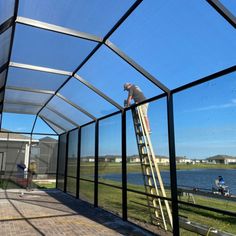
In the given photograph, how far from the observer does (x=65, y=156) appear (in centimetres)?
975

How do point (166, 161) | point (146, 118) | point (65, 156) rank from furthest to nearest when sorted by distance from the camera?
point (65, 156) < point (146, 118) < point (166, 161)

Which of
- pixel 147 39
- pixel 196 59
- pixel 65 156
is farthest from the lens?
pixel 65 156

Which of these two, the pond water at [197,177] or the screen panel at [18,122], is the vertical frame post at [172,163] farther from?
the screen panel at [18,122]

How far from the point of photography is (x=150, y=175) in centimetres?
466

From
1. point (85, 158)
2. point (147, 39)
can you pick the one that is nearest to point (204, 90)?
point (147, 39)

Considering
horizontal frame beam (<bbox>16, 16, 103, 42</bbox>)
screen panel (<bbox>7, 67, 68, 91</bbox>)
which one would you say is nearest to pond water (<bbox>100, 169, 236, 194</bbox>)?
horizontal frame beam (<bbox>16, 16, 103, 42</bbox>)

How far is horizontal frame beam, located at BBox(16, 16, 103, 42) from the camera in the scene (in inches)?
136

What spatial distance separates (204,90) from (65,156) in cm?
720

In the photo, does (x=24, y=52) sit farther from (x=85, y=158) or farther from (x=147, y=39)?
(x=85, y=158)

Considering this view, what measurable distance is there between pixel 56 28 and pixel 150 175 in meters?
2.94

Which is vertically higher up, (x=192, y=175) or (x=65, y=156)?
(x=65, y=156)

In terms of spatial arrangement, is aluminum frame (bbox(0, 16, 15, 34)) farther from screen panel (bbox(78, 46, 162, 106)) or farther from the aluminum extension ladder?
the aluminum extension ladder

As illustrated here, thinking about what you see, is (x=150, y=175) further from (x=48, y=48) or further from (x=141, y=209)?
(x=48, y=48)

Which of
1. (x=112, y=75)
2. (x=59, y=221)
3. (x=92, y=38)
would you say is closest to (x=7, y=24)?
(x=92, y=38)
